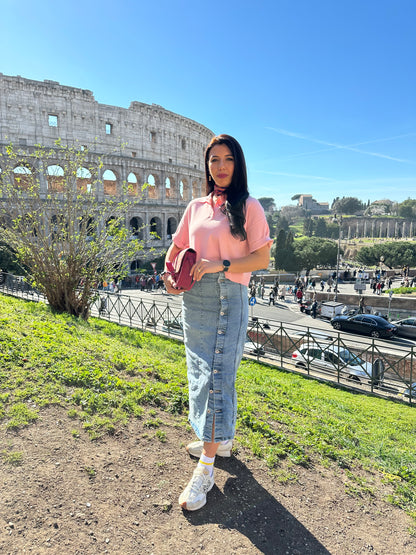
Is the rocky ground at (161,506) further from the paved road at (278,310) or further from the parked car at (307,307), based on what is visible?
the parked car at (307,307)

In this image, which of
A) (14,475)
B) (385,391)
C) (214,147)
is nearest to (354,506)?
(14,475)

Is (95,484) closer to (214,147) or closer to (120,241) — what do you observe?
(214,147)

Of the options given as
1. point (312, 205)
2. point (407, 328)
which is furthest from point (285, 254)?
point (312, 205)

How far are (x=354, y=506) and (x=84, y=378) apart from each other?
2.86 meters

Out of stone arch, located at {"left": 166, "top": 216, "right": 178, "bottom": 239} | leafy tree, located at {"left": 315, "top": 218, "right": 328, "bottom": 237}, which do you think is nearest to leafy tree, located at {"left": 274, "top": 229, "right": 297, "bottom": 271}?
stone arch, located at {"left": 166, "top": 216, "right": 178, "bottom": 239}

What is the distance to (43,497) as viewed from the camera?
2.15m

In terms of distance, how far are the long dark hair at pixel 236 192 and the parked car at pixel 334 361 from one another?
22.6 feet

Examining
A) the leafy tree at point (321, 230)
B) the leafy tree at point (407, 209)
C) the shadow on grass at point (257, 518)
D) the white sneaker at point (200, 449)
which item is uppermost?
the leafy tree at point (407, 209)

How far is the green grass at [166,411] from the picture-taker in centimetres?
288

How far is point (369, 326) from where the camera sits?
15562mm

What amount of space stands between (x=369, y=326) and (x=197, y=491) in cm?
1532

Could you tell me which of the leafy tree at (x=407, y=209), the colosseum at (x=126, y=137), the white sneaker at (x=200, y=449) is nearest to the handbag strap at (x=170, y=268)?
the white sneaker at (x=200, y=449)

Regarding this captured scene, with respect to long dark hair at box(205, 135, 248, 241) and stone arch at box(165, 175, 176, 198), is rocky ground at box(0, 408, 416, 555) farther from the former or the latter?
stone arch at box(165, 175, 176, 198)

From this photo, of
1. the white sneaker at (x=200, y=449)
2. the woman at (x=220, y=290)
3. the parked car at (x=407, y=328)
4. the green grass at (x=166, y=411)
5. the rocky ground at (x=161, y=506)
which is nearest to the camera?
the rocky ground at (x=161, y=506)
